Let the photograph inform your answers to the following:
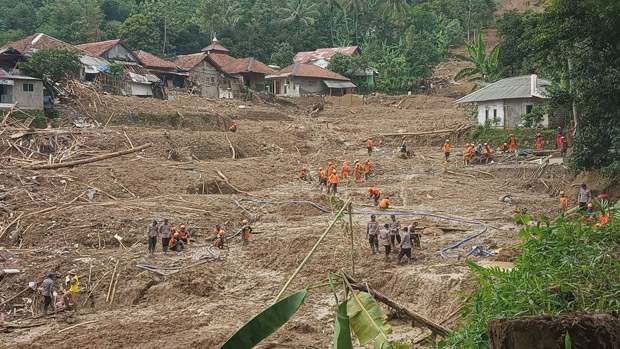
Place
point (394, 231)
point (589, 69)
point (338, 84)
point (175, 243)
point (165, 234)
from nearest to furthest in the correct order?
point (394, 231), point (165, 234), point (175, 243), point (589, 69), point (338, 84)

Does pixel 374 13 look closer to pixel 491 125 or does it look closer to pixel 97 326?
pixel 491 125

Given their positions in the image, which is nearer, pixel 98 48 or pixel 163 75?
pixel 98 48

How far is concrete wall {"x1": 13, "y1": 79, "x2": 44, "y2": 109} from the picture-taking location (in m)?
28.8

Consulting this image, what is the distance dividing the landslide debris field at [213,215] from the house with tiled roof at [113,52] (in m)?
7.47

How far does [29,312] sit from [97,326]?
2235mm

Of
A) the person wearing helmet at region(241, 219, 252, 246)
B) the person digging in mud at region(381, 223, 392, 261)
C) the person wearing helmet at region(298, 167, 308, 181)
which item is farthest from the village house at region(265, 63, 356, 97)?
the person digging in mud at region(381, 223, 392, 261)

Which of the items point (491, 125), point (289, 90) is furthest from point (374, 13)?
point (491, 125)

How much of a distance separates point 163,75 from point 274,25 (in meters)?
21.0

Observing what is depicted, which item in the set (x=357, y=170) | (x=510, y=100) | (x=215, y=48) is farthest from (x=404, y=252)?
(x=215, y=48)

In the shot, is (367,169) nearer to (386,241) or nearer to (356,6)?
(386,241)

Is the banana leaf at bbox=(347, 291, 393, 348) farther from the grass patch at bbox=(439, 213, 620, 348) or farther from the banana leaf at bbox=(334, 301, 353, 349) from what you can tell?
the grass patch at bbox=(439, 213, 620, 348)

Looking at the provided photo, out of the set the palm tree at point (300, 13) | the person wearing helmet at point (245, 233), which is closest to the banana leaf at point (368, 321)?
the person wearing helmet at point (245, 233)

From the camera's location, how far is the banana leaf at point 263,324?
3773 millimetres

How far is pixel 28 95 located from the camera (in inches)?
1147
